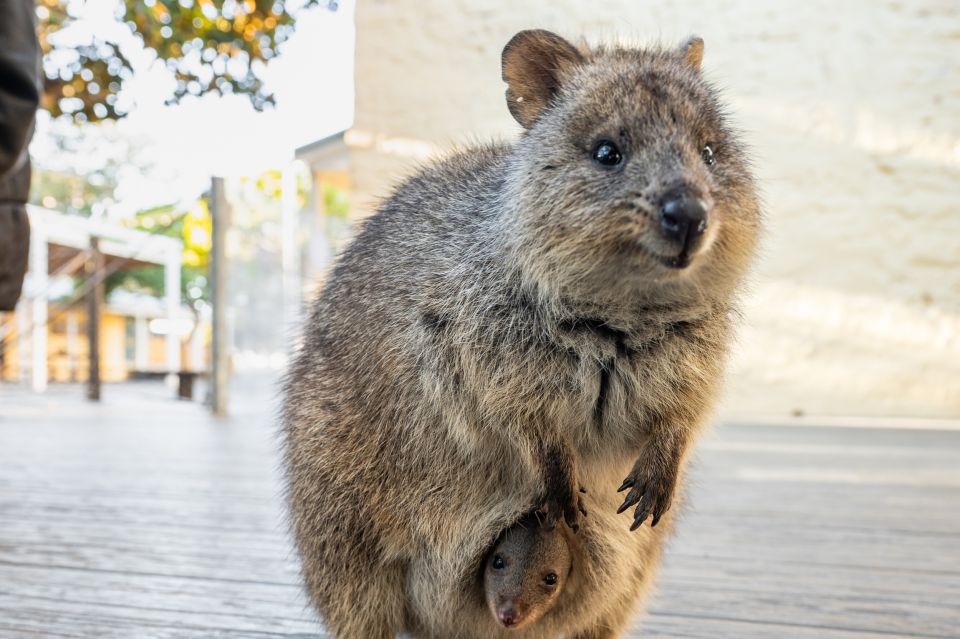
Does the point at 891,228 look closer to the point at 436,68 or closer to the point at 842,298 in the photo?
the point at 842,298

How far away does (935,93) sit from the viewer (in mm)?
7285

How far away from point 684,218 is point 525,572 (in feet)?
2.25

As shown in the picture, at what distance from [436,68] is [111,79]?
10.8 feet

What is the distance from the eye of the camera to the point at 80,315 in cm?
1199

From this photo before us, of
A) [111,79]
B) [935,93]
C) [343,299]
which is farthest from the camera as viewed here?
[935,93]

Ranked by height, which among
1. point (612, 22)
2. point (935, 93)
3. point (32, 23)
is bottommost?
point (32, 23)

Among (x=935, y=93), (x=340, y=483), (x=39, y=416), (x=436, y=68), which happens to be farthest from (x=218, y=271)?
(x=935, y=93)

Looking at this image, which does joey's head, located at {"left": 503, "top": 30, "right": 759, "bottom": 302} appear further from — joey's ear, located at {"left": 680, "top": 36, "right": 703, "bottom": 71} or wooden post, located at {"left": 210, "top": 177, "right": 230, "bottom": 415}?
wooden post, located at {"left": 210, "top": 177, "right": 230, "bottom": 415}

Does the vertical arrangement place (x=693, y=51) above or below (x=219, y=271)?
above

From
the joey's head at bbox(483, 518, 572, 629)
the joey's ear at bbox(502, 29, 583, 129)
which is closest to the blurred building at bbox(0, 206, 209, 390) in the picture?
the joey's ear at bbox(502, 29, 583, 129)

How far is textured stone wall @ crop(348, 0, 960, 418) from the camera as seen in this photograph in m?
7.29

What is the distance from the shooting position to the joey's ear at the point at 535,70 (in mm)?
1634

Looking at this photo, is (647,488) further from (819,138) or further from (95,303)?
(95,303)

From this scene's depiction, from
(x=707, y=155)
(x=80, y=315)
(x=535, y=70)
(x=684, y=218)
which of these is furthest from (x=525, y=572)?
(x=80, y=315)
